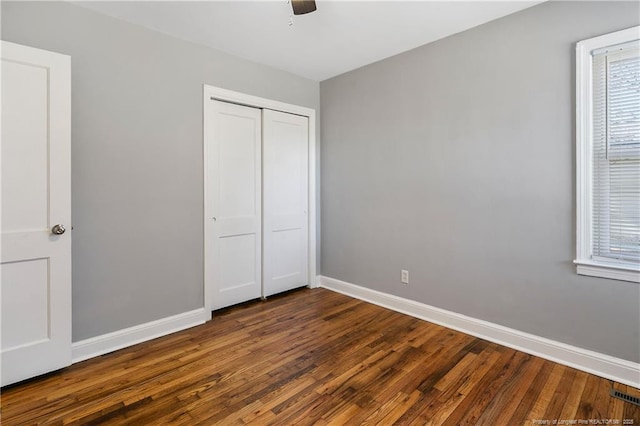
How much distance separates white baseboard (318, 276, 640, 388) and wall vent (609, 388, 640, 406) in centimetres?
14

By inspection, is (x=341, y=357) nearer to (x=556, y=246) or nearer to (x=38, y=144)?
(x=556, y=246)

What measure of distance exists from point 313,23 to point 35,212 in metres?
2.40

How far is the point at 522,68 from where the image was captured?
2.41m

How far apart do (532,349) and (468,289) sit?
602mm

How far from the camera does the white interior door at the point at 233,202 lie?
3115mm

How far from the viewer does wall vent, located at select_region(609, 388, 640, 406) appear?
1844 millimetres

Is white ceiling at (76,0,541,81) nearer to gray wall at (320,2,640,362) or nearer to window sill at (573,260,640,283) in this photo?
gray wall at (320,2,640,362)

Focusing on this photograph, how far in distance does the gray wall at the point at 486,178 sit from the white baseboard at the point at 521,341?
0.06 metres

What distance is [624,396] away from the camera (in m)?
1.89

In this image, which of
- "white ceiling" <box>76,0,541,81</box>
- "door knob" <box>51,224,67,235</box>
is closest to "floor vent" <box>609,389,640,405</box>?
"white ceiling" <box>76,0,541,81</box>

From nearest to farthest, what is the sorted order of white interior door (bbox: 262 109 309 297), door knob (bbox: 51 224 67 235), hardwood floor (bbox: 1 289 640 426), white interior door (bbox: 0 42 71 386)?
hardwood floor (bbox: 1 289 640 426) < white interior door (bbox: 0 42 71 386) < door knob (bbox: 51 224 67 235) < white interior door (bbox: 262 109 309 297)

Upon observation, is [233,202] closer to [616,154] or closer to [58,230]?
[58,230]

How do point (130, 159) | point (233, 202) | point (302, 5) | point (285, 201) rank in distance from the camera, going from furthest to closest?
1. point (285, 201)
2. point (233, 202)
3. point (130, 159)
4. point (302, 5)

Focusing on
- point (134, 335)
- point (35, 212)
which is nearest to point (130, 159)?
point (35, 212)
